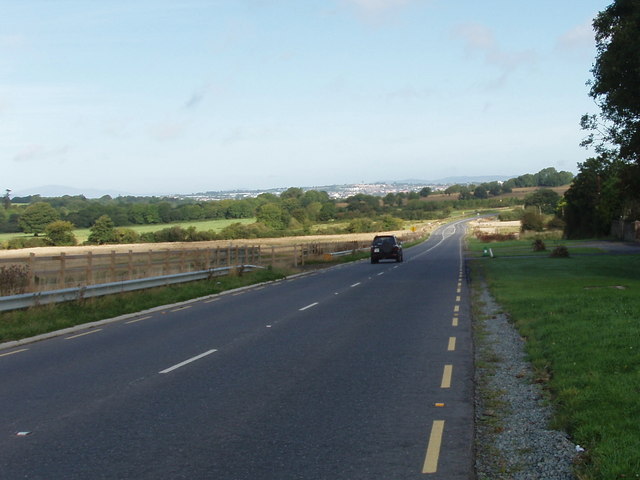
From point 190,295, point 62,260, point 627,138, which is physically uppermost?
point 627,138

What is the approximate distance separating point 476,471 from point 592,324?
320 inches

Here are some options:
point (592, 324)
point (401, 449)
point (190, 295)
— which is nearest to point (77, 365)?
point (401, 449)

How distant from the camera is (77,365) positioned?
11.6m

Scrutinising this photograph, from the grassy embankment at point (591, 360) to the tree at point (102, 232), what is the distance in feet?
166

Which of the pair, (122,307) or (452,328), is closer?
(452,328)

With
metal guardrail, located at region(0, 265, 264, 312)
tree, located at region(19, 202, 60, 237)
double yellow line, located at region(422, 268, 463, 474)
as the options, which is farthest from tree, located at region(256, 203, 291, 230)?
double yellow line, located at region(422, 268, 463, 474)

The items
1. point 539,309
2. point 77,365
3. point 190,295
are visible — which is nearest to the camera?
point 77,365

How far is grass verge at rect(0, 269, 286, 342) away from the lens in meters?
16.0

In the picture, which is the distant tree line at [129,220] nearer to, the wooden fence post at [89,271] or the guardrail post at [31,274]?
the wooden fence post at [89,271]

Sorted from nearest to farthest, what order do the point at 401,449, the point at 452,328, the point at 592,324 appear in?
the point at 401,449
the point at 592,324
the point at 452,328

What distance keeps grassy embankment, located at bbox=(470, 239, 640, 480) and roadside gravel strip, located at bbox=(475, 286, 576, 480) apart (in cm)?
16

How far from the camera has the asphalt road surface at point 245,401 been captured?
6227 millimetres

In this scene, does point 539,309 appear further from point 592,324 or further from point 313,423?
point 313,423

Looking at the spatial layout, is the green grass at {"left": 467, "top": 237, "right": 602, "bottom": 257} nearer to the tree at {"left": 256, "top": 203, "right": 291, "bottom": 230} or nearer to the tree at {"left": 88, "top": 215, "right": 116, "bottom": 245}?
the tree at {"left": 88, "top": 215, "right": 116, "bottom": 245}
